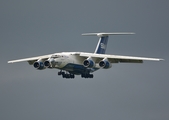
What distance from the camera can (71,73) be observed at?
2589 inches

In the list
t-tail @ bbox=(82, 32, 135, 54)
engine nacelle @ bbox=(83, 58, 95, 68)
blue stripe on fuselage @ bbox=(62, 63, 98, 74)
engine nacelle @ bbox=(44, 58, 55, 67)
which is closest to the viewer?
→ engine nacelle @ bbox=(44, 58, 55, 67)

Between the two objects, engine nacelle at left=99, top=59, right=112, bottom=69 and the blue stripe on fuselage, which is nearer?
engine nacelle at left=99, top=59, right=112, bottom=69

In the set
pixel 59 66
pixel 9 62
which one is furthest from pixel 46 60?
pixel 9 62

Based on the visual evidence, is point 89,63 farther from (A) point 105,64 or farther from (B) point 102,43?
(B) point 102,43

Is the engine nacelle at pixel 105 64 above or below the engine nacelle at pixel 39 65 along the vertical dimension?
above

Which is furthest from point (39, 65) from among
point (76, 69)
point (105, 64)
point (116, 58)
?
point (116, 58)

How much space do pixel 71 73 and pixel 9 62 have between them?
5.84 meters

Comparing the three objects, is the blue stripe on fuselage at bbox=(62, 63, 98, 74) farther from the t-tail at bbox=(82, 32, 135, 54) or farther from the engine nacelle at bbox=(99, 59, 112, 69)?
the t-tail at bbox=(82, 32, 135, 54)

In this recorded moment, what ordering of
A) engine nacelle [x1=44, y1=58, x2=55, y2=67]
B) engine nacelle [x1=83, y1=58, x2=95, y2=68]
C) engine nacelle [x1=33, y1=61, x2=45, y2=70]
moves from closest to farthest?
engine nacelle [x1=44, y1=58, x2=55, y2=67] → engine nacelle [x1=83, y1=58, x2=95, y2=68] → engine nacelle [x1=33, y1=61, x2=45, y2=70]

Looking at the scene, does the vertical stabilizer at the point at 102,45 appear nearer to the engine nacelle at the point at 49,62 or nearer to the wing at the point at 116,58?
the wing at the point at 116,58

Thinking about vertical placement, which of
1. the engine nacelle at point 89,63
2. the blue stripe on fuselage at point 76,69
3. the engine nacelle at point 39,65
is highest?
the engine nacelle at point 89,63

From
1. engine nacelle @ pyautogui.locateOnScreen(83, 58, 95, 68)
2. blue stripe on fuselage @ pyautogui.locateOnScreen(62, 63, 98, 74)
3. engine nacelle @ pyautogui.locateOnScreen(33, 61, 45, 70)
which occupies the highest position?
engine nacelle @ pyautogui.locateOnScreen(83, 58, 95, 68)

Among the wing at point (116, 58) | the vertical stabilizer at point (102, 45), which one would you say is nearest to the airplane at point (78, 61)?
the wing at point (116, 58)

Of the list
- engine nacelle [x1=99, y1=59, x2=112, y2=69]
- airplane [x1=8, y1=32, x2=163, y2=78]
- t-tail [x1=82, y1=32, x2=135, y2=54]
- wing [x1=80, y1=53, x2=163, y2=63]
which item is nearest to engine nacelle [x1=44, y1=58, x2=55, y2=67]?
airplane [x1=8, y1=32, x2=163, y2=78]
